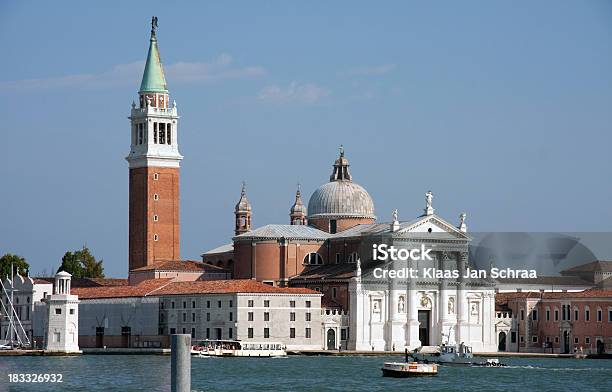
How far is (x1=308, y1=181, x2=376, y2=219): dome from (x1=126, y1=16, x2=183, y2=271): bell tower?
7.97 m

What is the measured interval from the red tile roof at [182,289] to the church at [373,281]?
2.84m

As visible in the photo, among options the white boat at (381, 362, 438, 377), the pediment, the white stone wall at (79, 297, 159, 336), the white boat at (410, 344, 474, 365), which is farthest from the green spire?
the white boat at (381, 362, 438, 377)

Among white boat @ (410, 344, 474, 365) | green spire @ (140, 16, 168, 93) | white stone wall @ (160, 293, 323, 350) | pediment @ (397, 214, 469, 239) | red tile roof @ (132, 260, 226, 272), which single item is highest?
green spire @ (140, 16, 168, 93)

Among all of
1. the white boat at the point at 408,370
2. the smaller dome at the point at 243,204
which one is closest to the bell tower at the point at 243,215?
the smaller dome at the point at 243,204

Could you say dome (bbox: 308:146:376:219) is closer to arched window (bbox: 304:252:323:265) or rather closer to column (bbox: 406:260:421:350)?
arched window (bbox: 304:252:323:265)

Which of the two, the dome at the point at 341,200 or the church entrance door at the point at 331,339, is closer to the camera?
the church entrance door at the point at 331,339

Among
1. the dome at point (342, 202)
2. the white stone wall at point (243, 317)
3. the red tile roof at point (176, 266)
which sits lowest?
the white stone wall at point (243, 317)

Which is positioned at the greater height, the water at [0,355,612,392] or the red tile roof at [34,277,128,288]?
the red tile roof at [34,277,128,288]

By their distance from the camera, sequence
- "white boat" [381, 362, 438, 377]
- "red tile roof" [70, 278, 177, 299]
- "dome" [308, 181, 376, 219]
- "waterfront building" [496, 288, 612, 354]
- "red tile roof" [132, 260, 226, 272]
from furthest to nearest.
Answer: "dome" [308, 181, 376, 219]
"red tile roof" [132, 260, 226, 272]
"waterfront building" [496, 288, 612, 354]
"red tile roof" [70, 278, 177, 299]
"white boat" [381, 362, 438, 377]

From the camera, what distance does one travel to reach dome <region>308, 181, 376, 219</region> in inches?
3986

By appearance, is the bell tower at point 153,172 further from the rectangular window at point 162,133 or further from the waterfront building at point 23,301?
the waterfront building at point 23,301

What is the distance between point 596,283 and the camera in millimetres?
102000

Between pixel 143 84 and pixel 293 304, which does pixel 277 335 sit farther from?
pixel 143 84

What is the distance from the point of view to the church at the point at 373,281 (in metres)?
91.6
